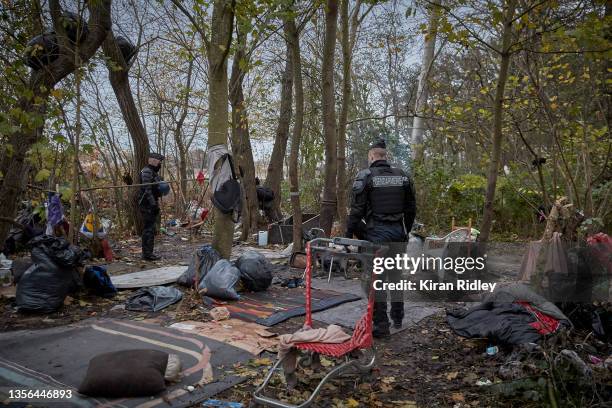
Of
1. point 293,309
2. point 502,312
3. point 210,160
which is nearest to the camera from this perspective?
point 502,312

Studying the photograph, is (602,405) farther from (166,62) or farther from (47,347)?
(166,62)

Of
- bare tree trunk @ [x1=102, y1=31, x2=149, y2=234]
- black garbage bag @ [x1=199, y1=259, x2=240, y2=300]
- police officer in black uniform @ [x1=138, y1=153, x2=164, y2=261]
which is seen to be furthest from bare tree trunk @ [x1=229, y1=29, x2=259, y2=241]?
black garbage bag @ [x1=199, y1=259, x2=240, y2=300]

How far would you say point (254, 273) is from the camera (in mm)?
6199

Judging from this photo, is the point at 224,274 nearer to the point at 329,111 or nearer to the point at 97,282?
the point at 97,282

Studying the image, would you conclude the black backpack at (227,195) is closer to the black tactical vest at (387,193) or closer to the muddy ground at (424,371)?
the muddy ground at (424,371)

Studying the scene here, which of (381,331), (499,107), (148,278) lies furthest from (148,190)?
(499,107)

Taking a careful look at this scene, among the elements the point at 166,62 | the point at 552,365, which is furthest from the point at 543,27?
the point at 166,62

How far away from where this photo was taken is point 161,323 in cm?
493

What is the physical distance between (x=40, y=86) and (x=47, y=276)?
8.35 feet

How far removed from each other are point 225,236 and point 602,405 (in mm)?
4905

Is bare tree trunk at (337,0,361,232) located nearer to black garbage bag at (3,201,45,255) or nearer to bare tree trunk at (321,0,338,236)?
bare tree trunk at (321,0,338,236)

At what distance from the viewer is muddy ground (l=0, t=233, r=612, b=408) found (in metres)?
3.20

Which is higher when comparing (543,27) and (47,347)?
(543,27)

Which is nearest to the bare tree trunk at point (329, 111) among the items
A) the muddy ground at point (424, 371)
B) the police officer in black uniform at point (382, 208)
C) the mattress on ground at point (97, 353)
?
the police officer in black uniform at point (382, 208)
